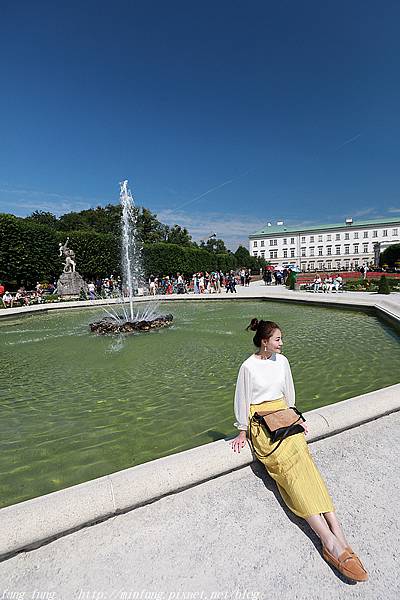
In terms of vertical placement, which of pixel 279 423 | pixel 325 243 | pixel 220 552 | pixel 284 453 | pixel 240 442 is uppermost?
pixel 325 243

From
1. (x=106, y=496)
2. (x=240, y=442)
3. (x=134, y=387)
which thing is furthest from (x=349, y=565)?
(x=134, y=387)

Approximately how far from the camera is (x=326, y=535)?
74.0 inches

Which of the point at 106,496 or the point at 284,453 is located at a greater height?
the point at 284,453

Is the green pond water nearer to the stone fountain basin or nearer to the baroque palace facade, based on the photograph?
the stone fountain basin

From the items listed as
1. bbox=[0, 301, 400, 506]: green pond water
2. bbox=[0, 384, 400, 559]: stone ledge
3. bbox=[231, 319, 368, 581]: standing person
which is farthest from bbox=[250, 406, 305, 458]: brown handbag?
bbox=[0, 301, 400, 506]: green pond water

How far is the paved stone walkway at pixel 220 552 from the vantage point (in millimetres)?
1711

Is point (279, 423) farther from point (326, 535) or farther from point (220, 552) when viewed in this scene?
point (220, 552)

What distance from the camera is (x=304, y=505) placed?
2008 millimetres

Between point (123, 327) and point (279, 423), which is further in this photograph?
point (123, 327)

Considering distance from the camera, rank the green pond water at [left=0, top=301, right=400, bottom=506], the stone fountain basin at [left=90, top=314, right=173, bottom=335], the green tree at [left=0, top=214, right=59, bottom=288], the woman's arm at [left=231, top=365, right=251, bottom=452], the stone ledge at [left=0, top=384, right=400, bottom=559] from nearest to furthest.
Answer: the stone ledge at [left=0, top=384, right=400, bottom=559]
the woman's arm at [left=231, top=365, right=251, bottom=452]
the green pond water at [left=0, top=301, right=400, bottom=506]
the stone fountain basin at [left=90, top=314, right=173, bottom=335]
the green tree at [left=0, top=214, right=59, bottom=288]

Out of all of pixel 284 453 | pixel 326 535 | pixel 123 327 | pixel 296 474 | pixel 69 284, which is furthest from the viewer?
pixel 69 284

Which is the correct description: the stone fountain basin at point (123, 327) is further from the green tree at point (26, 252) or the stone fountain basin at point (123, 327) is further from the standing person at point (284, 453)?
the green tree at point (26, 252)

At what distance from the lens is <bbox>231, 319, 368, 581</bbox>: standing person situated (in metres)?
1.86

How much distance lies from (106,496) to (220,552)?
82cm
